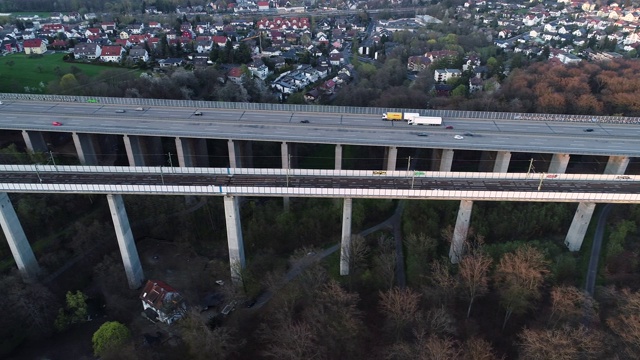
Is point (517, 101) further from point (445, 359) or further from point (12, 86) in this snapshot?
point (12, 86)

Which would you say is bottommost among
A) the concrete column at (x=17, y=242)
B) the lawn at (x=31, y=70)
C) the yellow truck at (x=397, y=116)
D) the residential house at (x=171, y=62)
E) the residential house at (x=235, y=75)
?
the concrete column at (x=17, y=242)

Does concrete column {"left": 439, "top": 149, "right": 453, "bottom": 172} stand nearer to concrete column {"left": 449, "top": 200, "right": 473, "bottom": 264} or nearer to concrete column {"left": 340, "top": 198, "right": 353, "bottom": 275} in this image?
concrete column {"left": 449, "top": 200, "right": 473, "bottom": 264}

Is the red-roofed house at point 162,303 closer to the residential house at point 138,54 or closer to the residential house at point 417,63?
the residential house at point 138,54

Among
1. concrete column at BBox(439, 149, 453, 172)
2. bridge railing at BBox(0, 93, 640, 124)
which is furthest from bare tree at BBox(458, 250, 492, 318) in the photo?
bridge railing at BBox(0, 93, 640, 124)

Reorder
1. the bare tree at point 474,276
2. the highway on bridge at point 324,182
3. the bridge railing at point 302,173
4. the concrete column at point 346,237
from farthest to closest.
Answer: the bridge railing at point 302,173 → the highway on bridge at point 324,182 → the concrete column at point 346,237 → the bare tree at point 474,276

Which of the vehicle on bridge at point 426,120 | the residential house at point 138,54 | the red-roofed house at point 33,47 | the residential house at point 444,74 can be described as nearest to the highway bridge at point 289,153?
the vehicle on bridge at point 426,120
